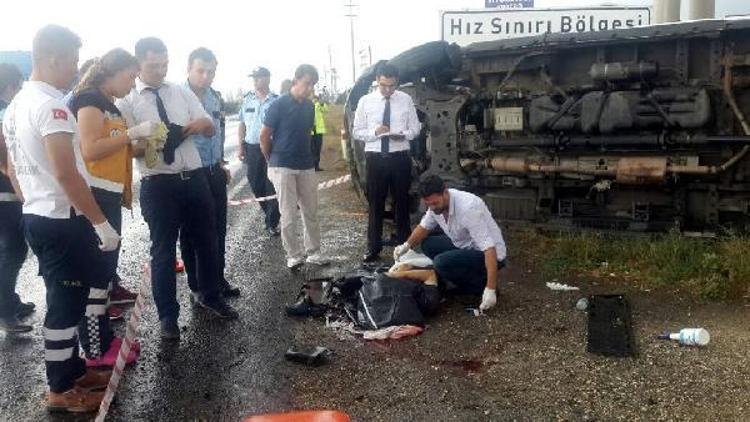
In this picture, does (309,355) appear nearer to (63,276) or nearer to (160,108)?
(63,276)

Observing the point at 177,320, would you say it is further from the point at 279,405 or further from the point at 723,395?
Result: the point at 723,395

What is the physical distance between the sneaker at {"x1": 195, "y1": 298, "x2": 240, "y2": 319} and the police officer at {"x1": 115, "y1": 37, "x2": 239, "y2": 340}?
43cm

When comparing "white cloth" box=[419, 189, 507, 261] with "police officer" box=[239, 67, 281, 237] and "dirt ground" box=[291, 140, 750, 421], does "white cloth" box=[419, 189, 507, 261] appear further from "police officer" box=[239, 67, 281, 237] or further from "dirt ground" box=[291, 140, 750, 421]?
"police officer" box=[239, 67, 281, 237]

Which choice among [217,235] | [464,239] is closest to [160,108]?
[217,235]

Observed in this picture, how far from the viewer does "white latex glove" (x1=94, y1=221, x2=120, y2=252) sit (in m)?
3.43

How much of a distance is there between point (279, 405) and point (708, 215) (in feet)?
14.9

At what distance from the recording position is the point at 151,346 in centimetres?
450

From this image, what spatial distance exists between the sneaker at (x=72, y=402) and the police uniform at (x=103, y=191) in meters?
0.37

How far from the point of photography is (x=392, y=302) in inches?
183

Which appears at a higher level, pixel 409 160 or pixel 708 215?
pixel 409 160

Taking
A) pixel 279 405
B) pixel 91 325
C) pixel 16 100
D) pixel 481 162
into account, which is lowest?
pixel 279 405

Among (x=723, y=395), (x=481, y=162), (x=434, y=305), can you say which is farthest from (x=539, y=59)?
(x=723, y=395)

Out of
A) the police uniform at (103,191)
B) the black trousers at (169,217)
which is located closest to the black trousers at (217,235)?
the black trousers at (169,217)

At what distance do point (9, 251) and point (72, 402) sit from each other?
1.81 m
